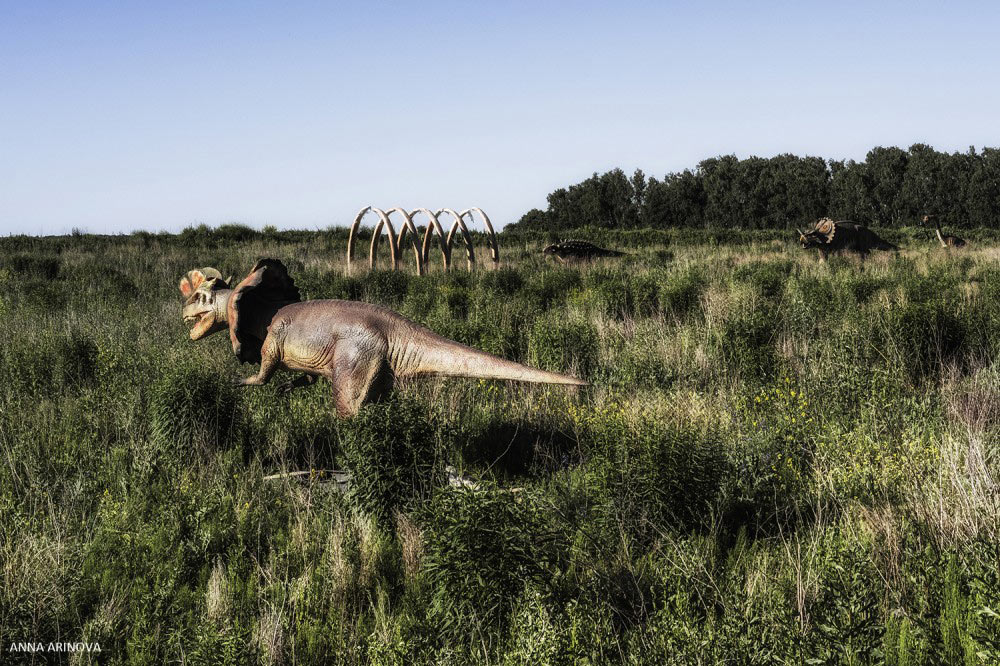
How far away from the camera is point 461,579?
113 inches

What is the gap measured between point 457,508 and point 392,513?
105cm

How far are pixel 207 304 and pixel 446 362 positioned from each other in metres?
1.81

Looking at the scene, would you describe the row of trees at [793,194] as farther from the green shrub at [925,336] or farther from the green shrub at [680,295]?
the green shrub at [925,336]

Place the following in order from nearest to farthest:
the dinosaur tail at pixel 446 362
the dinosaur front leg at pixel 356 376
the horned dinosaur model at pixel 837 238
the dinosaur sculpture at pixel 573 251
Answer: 1. the dinosaur tail at pixel 446 362
2. the dinosaur front leg at pixel 356 376
3. the horned dinosaur model at pixel 837 238
4. the dinosaur sculpture at pixel 573 251

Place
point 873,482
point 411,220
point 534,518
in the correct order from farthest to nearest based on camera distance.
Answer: point 411,220 < point 873,482 < point 534,518

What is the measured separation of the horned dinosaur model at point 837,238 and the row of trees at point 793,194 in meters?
36.4

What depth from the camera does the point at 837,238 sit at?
697 inches

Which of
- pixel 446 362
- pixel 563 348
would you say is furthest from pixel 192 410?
pixel 563 348

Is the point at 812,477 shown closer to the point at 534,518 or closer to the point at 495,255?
the point at 534,518

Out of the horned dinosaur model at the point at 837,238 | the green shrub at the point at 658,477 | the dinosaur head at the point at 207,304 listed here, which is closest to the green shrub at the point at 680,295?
the green shrub at the point at 658,477

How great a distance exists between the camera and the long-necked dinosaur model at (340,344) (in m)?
4.25

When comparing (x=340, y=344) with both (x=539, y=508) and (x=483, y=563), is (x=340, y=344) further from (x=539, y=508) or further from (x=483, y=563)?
(x=483, y=563)

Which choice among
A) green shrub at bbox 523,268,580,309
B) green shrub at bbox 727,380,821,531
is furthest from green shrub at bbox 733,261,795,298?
green shrub at bbox 727,380,821,531

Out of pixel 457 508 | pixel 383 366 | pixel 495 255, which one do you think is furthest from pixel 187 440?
pixel 495 255
